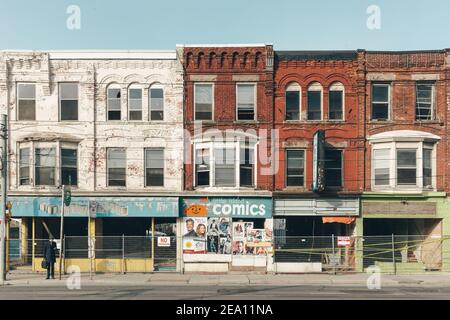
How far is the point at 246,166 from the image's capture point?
29234mm

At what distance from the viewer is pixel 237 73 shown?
96.1ft

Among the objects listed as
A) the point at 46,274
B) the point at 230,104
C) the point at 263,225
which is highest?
the point at 230,104

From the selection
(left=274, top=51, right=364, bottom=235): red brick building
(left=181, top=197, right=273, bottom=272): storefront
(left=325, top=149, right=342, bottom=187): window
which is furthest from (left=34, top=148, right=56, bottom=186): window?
(left=325, top=149, right=342, bottom=187): window

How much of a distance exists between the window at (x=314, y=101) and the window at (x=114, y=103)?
999cm

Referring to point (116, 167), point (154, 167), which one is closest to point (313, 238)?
point (154, 167)

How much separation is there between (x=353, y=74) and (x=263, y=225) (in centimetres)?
919

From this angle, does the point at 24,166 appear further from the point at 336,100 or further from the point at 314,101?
the point at 336,100

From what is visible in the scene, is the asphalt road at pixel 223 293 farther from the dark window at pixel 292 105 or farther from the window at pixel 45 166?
the dark window at pixel 292 105

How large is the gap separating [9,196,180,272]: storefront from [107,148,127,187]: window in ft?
3.41

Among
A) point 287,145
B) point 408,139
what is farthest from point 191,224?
point 408,139

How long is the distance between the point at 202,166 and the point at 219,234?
3.64m

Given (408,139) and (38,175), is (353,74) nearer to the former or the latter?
(408,139)

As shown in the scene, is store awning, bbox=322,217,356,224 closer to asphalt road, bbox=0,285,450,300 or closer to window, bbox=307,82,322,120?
window, bbox=307,82,322,120

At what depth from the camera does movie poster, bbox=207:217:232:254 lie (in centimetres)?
2889
